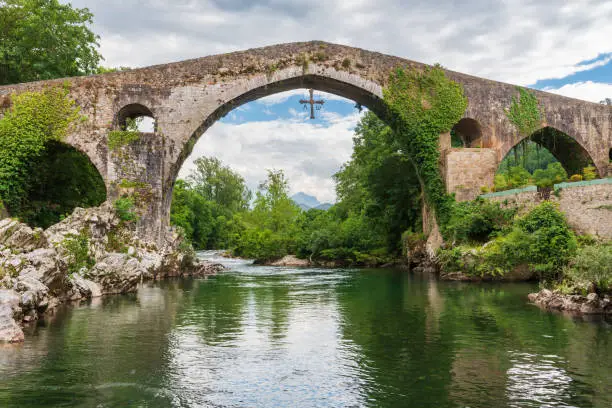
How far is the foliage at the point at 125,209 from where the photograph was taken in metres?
19.7

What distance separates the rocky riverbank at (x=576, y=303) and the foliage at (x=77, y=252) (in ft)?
35.1

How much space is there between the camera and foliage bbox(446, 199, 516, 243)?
732 inches

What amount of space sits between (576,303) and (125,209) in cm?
1501

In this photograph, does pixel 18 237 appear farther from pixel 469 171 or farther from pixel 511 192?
pixel 469 171

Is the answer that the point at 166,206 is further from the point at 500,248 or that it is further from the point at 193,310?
the point at 500,248

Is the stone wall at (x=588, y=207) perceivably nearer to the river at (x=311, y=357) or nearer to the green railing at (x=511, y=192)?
the green railing at (x=511, y=192)

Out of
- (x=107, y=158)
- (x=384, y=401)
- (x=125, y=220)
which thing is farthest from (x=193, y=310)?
(x=107, y=158)

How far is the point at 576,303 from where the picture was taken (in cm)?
1063

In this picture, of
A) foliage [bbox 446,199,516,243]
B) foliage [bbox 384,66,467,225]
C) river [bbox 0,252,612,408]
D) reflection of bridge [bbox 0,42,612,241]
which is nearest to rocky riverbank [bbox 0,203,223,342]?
river [bbox 0,252,612,408]

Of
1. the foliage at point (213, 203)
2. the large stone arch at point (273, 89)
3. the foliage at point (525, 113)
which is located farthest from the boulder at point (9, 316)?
the foliage at point (213, 203)

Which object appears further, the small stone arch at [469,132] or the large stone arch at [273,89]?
the small stone arch at [469,132]

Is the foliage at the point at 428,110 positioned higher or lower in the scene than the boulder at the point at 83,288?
higher

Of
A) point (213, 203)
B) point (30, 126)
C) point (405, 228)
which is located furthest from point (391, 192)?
point (213, 203)

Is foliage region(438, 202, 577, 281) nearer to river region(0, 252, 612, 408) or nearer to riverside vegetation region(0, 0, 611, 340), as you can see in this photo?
riverside vegetation region(0, 0, 611, 340)
